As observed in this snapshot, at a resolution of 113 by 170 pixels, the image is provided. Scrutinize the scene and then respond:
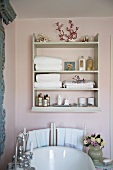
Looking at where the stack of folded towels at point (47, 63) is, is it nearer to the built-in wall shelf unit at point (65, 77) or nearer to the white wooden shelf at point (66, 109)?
the built-in wall shelf unit at point (65, 77)

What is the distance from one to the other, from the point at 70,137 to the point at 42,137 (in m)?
0.38

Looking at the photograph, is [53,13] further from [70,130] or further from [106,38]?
[70,130]

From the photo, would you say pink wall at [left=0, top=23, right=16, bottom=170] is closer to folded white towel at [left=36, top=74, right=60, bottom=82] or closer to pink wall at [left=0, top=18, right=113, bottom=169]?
pink wall at [left=0, top=18, right=113, bottom=169]

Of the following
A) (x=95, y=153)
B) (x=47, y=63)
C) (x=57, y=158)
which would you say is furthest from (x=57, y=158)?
(x=47, y=63)

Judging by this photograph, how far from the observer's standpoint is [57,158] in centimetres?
271

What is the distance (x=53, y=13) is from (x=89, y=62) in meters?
0.84

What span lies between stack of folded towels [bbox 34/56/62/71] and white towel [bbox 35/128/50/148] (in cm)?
85

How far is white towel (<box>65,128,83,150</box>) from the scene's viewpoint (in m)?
2.85

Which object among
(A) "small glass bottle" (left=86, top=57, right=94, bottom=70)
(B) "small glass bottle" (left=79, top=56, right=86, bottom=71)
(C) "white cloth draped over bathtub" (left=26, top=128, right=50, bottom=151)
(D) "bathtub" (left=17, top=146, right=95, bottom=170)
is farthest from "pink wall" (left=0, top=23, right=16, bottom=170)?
(A) "small glass bottle" (left=86, top=57, right=94, bottom=70)

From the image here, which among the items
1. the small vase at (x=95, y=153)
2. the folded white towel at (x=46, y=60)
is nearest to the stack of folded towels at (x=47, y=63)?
the folded white towel at (x=46, y=60)

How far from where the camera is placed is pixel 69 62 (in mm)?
3090

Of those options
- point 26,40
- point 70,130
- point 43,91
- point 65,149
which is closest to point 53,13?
point 26,40

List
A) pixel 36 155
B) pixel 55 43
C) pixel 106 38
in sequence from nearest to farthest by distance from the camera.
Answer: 1. pixel 36 155
2. pixel 55 43
3. pixel 106 38

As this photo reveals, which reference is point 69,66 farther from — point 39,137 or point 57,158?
point 57,158
